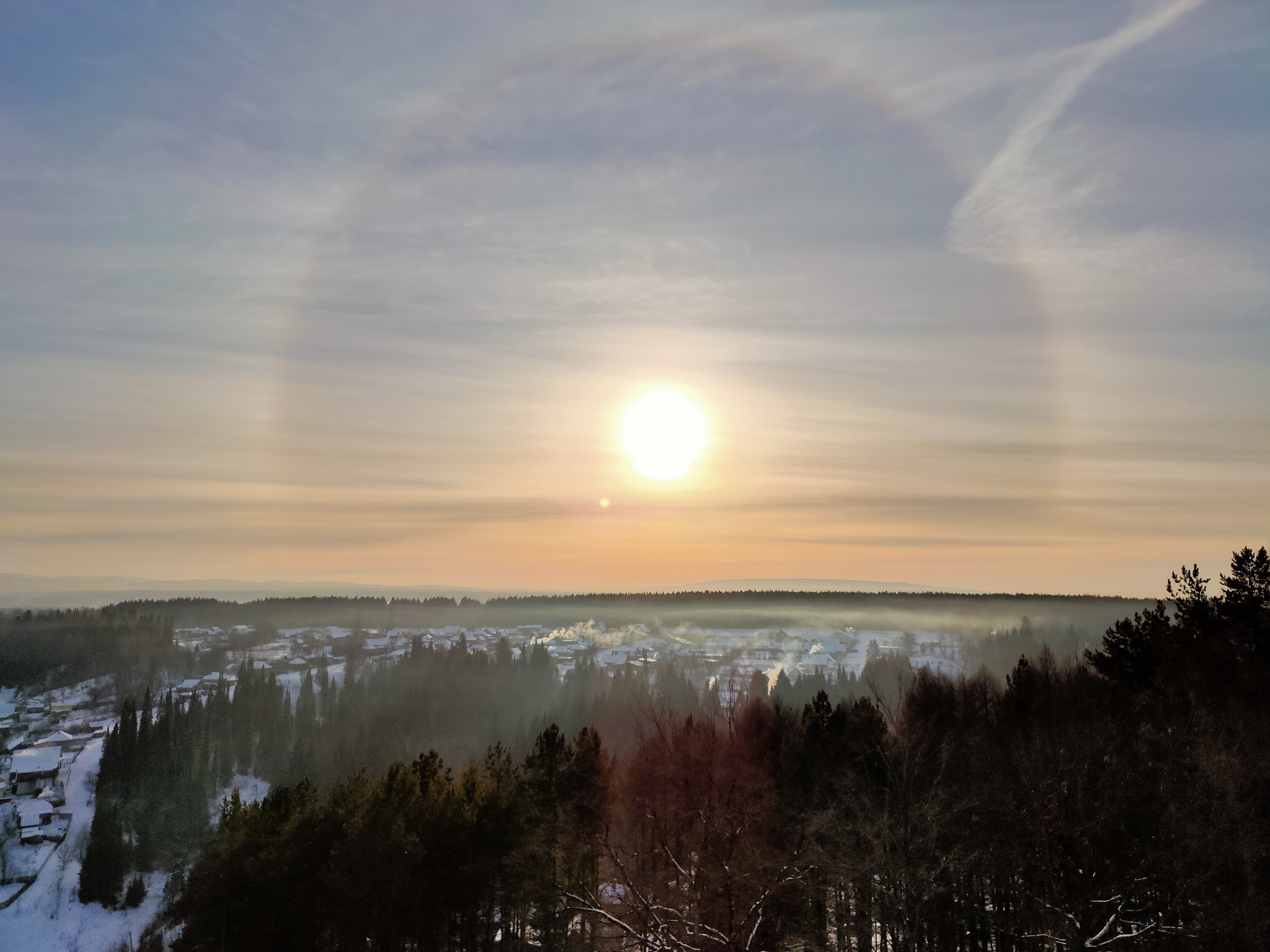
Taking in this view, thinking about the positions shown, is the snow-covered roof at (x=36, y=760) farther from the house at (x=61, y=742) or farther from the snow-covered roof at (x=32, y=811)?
the snow-covered roof at (x=32, y=811)

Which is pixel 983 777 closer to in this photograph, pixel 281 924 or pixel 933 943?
pixel 933 943

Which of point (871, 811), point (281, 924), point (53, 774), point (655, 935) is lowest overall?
point (53, 774)

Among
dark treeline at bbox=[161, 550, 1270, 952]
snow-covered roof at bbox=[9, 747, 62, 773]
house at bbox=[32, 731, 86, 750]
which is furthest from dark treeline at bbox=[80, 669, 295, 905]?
dark treeline at bbox=[161, 550, 1270, 952]

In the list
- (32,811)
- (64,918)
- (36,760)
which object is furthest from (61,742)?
(64,918)

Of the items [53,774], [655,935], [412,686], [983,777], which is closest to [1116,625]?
[983,777]

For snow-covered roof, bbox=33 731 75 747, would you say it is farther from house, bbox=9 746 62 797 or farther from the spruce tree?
the spruce tree

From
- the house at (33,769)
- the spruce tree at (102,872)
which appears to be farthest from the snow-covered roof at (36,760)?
the spruce tree at (102,872)
